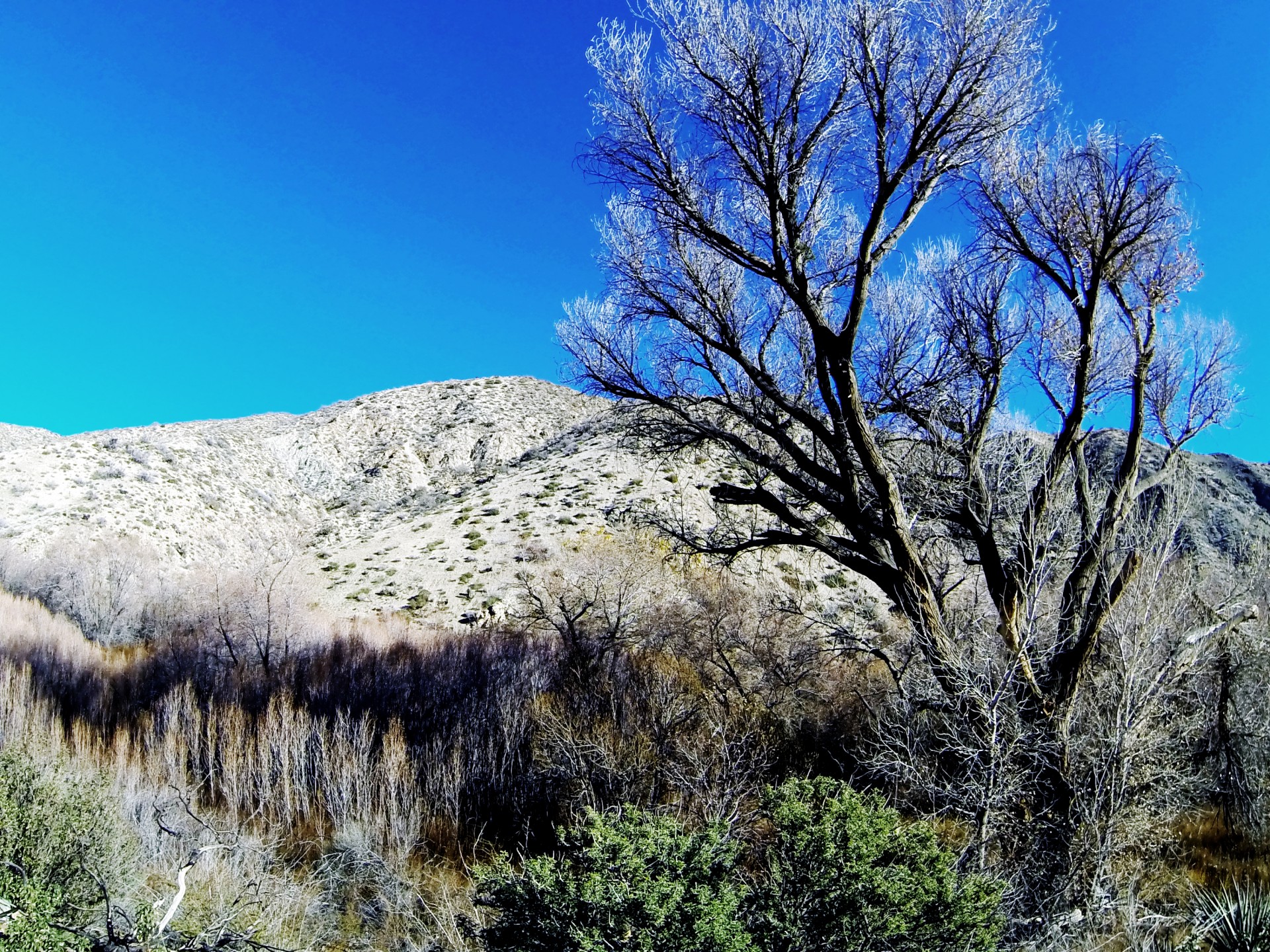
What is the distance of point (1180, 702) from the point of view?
10.2 m

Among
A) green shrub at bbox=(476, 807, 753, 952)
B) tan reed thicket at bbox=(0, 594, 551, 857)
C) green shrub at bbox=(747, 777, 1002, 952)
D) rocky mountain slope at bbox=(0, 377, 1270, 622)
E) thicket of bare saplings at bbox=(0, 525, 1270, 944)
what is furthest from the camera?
rocky mountain slope at bbox=(0, 377, 1270, 622)

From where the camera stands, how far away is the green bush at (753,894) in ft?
12.6

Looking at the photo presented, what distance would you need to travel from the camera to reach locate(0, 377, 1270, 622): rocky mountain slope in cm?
2280

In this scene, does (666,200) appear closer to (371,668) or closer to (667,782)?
(667,782)

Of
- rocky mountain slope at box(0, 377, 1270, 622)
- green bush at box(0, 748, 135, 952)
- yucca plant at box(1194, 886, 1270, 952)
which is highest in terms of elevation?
rocky mountain slope at box(0, 377, 1270, 622)

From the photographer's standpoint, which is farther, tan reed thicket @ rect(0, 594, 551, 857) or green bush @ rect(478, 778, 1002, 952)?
tan reed thicket @ rect(0, 594, 551, 857)

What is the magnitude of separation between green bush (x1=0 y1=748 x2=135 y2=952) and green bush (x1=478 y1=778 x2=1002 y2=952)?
2.70 metres

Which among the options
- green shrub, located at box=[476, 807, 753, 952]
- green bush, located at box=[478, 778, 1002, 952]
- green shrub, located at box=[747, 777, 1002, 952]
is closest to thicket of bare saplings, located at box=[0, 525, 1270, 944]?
green shrub, located at box=[476, 807, 753, 952]

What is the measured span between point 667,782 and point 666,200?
21.0ft

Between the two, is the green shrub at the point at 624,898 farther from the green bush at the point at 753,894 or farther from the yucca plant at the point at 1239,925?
the yucca plant at the point at 1239,925

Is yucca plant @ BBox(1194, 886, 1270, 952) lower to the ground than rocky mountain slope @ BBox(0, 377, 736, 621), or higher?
lower

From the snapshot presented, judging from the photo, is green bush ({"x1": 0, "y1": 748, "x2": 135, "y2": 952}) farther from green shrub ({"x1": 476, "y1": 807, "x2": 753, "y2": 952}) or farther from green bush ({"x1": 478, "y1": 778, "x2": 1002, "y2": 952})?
green bush ({"x1": 478, "y1": 778, "x2": 1002, "y2": 952})

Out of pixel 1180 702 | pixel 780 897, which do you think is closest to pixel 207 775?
pixel 780 897

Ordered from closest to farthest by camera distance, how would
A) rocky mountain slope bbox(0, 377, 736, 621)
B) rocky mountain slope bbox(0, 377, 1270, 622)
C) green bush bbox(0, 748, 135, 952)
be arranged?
green bush bbox(0, 748, 135, 952)
rocky mountain slope bbox(0, 377, 1270, 622)
rocky mountain slope bbox(0, 377, 736, 621)
